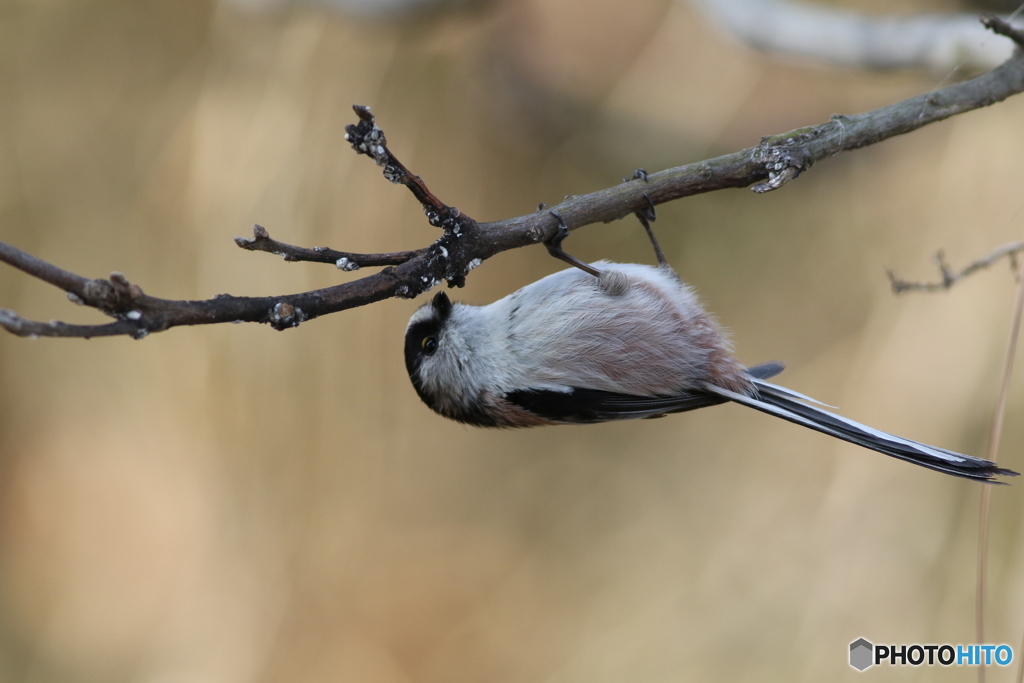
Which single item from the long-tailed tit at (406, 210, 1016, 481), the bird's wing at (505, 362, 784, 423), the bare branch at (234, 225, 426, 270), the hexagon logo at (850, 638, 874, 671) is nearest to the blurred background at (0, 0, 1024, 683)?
the hexagon logo at (850, 638, 874, 671)

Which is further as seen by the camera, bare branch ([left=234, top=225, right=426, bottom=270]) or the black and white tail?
the black and white tail

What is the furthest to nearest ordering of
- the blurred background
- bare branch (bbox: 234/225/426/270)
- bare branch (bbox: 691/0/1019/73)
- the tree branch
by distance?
the blurred background
bare branch (bbox: 691/0/1019/73)
bare branch (bbox: 234/225/426/270)
the tree branch

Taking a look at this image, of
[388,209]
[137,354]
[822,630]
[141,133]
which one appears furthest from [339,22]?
[822,630]

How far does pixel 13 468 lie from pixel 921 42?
13.7ft

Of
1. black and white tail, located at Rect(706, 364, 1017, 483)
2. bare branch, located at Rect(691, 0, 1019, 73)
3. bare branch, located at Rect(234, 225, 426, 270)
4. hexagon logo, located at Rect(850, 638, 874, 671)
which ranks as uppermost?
bare branch, located at Rect(691, 0, 1019, 73)

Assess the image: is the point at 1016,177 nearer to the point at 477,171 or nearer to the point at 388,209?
the point at 477,171

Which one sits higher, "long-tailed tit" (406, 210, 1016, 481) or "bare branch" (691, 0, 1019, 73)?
"bare branch" (691, 0, 1019, 73)

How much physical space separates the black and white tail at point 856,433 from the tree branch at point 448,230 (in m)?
0.56

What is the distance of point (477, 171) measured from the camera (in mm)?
3076

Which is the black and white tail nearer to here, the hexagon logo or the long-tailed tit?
the long-tailed tit

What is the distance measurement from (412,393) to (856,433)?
84.3 inches

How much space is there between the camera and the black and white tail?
1.17 metres

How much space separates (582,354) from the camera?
1527 millimetres

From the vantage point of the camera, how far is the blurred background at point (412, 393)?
8.84 ft
